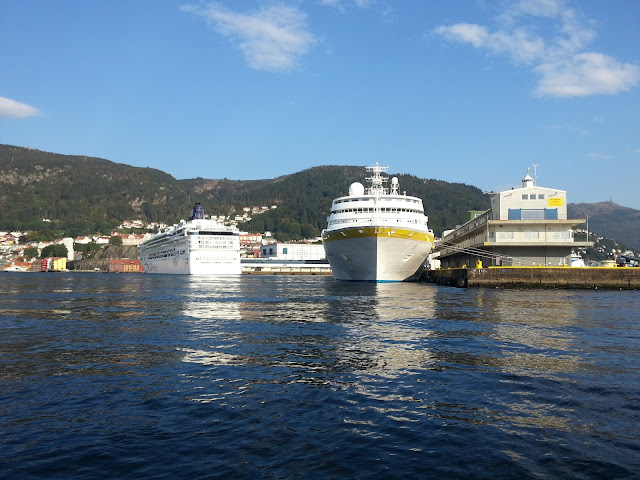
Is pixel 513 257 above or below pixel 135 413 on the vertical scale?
above

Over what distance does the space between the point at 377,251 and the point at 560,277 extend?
674 inches

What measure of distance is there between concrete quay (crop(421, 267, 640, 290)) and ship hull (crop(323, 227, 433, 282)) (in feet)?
24.4

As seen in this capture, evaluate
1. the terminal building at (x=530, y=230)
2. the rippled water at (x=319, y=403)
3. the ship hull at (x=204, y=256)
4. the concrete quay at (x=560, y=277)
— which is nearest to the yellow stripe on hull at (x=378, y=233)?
the concrete quay at (x=560, y=277)

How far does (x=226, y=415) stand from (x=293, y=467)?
249 centimetres

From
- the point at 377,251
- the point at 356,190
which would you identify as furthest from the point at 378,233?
the point at 356,190

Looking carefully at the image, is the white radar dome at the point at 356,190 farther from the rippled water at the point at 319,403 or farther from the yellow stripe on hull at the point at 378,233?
the rippled water at the point at 319,403

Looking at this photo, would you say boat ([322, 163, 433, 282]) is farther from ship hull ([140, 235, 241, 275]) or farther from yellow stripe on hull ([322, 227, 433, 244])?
ship hull ([140, 235, 241, 275])

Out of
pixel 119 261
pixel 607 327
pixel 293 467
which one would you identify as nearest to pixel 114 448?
pixel 293 467

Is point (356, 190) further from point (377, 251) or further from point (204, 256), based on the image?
point (204, 256)

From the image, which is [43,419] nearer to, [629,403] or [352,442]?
[352,442]

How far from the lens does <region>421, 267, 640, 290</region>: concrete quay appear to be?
1916 inches

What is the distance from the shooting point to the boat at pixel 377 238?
5250 centimetres

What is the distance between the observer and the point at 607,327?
2055 centimetres

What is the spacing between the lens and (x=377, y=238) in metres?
51.6
